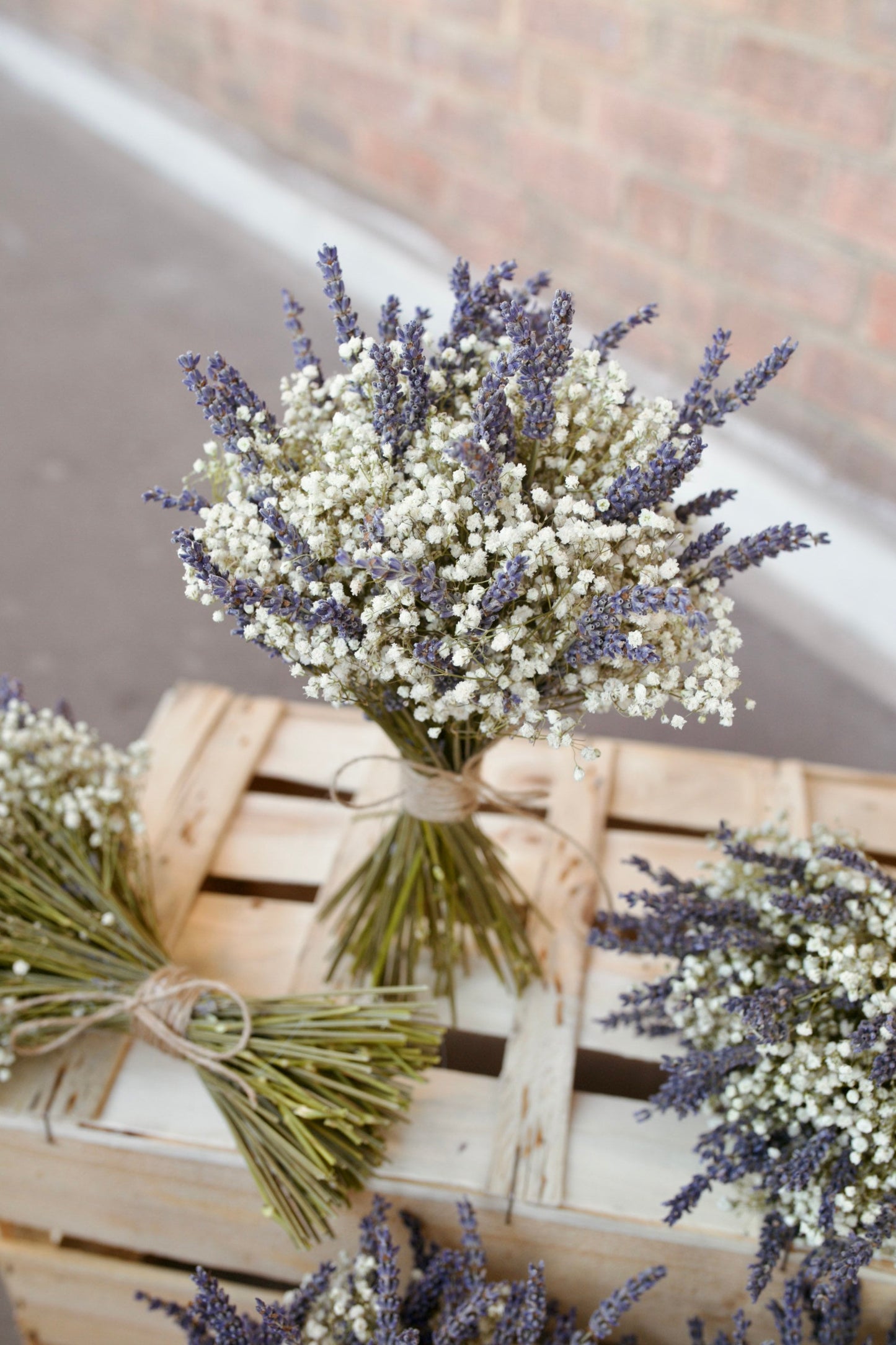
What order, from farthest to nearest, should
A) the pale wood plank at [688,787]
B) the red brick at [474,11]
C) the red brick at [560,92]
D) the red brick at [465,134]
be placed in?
the red brick at [465,134] < the red brick at [474,11] < the red brick at [560,92] < the pale wood plank at [688,787]

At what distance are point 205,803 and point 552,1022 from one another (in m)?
0.51

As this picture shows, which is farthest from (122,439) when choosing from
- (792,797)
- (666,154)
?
(792,797)

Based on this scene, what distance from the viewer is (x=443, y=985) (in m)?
1.19

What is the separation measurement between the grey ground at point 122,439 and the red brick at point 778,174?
70cm

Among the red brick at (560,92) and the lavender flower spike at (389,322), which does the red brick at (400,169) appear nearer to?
the red brick at (560,92)

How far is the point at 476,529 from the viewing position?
2.66 ft

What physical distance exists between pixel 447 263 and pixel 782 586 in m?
1.25

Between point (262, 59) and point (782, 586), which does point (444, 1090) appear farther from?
point (262, 59)

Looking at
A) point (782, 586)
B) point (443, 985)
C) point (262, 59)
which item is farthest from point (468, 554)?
point (262, 59)

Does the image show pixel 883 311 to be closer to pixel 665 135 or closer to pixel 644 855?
pixel 665 135

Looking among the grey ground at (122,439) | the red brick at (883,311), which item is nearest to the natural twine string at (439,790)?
the grey ground at (122,439)

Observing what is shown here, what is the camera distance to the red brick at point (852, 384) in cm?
210

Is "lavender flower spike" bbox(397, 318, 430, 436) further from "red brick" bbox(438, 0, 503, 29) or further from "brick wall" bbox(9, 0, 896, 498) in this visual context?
"red brick" bbox(438, 0, 503, 29)

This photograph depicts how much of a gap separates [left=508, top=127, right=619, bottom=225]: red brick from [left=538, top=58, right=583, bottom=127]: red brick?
5 cm
